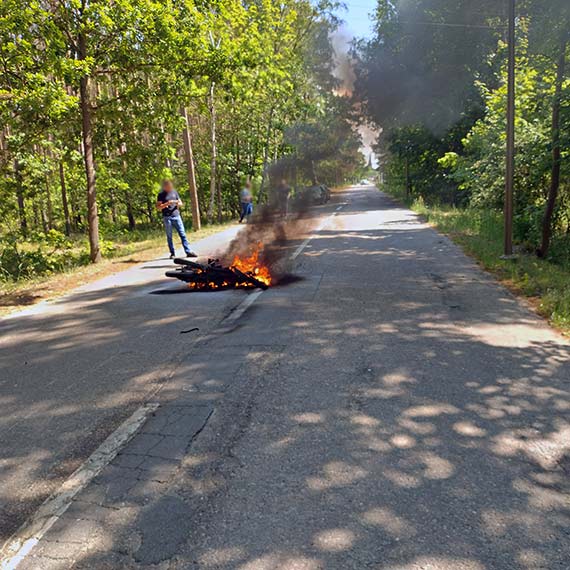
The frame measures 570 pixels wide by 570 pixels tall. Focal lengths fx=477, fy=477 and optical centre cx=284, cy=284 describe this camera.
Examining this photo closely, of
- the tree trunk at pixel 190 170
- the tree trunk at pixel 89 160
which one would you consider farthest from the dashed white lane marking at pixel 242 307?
the tree trunk at pixel 190 170

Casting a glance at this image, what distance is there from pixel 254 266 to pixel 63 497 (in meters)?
6.79

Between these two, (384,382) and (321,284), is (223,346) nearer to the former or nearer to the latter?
(384,382)

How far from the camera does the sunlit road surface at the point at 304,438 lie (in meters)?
2.41

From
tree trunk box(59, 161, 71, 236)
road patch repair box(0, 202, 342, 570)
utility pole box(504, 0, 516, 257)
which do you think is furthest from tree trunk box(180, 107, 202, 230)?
road patch repair box(0, 202, 342, 570)

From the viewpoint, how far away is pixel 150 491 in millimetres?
2848

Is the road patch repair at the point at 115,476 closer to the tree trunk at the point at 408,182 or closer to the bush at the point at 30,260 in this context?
the bush at the point at 30,260

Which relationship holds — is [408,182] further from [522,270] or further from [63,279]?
[63,279]

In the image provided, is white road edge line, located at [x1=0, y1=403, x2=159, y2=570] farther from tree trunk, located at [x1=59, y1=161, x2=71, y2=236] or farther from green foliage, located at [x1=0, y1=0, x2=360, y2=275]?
tree trunk, located at [x1=59, y1=161, x2=71, y2=236]

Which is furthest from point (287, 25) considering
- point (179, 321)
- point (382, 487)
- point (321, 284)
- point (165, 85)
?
point (382, 487)

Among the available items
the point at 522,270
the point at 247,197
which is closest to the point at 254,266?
the point at 247,197

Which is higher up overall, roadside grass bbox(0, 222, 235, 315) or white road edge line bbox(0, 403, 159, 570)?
roadside grass bbox(0, 222, 235, 315)

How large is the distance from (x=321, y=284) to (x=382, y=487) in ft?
19.2

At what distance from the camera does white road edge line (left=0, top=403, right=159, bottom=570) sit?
241cm

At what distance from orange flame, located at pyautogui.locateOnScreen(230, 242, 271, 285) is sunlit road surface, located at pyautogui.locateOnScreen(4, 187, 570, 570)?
2.40 m
